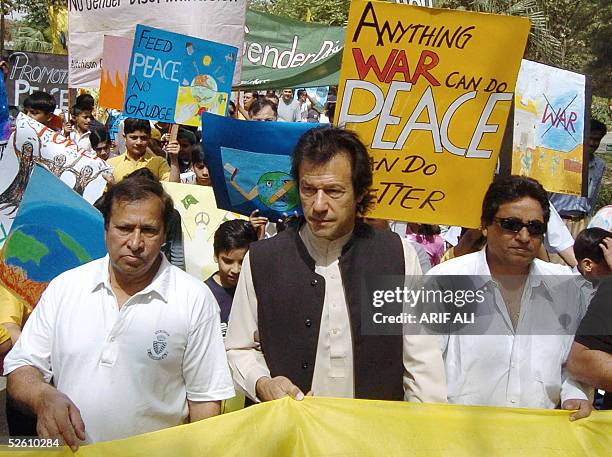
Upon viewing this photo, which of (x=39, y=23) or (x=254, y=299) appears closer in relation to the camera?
(x=254, y=299)

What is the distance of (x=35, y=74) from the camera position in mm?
11070

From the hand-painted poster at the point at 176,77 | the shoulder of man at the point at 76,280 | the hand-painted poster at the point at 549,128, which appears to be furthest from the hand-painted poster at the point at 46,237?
the hand-painted poster at the point at 176,77

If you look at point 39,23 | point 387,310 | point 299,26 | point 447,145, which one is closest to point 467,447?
point 387,310

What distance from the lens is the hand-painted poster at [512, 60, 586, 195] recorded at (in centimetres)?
509

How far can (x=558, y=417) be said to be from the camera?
113 inches

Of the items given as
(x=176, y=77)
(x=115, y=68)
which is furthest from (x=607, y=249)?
(x=115, y=68)

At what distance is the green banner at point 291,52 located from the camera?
9523mm

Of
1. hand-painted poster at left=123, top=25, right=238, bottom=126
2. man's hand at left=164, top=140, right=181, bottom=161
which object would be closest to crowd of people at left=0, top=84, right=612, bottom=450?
hand-painted poster at left=123, top=25, right=238, bottom=126

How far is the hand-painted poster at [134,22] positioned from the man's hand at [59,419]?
4.58 m

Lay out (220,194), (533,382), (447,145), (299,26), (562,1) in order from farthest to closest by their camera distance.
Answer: (562,1), (299,26), (220,194), (447,145), (533,382)

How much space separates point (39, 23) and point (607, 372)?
4219 cm

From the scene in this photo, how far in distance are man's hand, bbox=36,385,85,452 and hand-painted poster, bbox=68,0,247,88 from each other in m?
4.58

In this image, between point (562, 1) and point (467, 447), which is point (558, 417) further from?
point (562, 1)

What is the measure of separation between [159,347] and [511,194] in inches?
54.1
